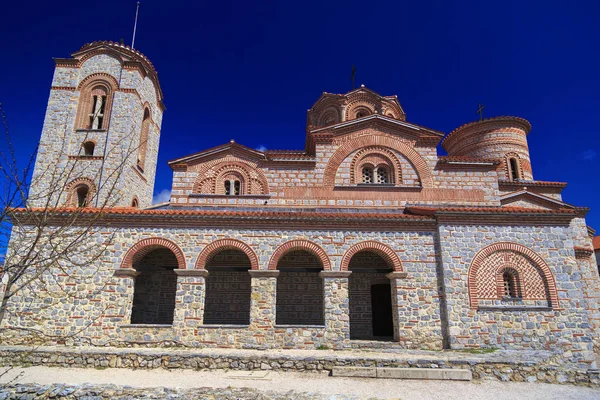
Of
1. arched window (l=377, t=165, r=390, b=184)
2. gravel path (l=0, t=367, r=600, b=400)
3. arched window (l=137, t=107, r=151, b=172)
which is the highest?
arched window (l=137, t=107, r=151, b=172)

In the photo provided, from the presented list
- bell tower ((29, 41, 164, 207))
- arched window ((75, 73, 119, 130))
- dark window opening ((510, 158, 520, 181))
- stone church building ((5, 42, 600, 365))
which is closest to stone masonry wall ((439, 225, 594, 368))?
stone church building ((5, 42, 600, 365))

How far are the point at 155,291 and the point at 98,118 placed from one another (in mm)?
7797

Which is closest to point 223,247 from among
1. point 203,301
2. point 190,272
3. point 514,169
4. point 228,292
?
point 190,272

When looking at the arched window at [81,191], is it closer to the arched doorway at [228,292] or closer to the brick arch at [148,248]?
the brick arch at [148,248]

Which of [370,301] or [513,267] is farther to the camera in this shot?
[370,301]

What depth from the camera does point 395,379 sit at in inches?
307

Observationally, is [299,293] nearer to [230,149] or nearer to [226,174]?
[226,174]

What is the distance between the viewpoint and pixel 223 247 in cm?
1070

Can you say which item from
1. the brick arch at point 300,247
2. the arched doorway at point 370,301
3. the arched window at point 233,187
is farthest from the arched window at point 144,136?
the arched doorway at point 370,301

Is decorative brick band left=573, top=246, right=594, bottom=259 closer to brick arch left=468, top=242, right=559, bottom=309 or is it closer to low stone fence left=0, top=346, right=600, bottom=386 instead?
brick arch left=468, top=242, right=559, bottom=309

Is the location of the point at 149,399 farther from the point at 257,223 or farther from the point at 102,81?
the point at 102,81

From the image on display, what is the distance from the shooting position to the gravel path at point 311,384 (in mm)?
6875

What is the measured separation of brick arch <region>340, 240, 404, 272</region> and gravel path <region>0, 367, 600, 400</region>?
3.36 metres

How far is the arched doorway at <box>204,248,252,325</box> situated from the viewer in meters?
12.0
